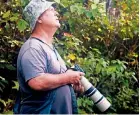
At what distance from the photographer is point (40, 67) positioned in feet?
6.04

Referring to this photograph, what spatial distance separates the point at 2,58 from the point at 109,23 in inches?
56.2

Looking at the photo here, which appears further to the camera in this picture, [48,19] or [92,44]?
[92,44]

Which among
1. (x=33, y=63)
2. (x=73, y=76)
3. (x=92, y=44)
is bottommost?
(x=92, y=44)

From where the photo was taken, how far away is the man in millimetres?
1827

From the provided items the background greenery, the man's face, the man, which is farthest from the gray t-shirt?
the background greenery

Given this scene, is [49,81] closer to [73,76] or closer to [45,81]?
[45,81]

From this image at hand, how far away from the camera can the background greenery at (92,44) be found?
308cm

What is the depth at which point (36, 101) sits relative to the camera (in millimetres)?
1898

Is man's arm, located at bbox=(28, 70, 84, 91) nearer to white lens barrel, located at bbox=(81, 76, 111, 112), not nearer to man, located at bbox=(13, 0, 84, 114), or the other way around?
man, located at bbox=(13, 0, 84, 114)

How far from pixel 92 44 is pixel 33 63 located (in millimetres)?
2216

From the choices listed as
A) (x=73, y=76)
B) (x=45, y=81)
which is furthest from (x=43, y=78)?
(x=73, y=76)

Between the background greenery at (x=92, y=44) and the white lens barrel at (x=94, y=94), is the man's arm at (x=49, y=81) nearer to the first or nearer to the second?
the white lens barrel at (x=94, y=94)

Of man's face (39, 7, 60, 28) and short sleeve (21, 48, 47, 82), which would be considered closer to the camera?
short sleeve (21, 48, 47, 82)

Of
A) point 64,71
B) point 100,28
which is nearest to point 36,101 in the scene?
point 64,71
